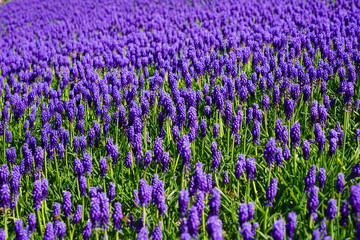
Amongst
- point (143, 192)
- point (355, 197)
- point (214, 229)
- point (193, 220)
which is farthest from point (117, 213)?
point (355, 197)

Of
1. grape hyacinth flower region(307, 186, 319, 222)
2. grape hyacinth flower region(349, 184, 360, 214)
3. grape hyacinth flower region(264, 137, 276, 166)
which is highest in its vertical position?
grape hyacinth flower region(264, 137, 276, 166)

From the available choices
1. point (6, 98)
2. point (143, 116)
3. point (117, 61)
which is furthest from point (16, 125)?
point (117, 61)

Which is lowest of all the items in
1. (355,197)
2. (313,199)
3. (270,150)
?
(313,199)

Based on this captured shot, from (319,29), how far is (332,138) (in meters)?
6.36

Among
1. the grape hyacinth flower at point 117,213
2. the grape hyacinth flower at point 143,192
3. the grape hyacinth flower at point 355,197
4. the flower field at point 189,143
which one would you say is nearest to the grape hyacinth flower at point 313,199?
the flower field at point 189,143

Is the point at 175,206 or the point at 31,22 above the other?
the point at 31,22

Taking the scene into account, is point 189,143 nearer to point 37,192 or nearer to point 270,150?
point 270,150

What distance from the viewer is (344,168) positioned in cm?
418

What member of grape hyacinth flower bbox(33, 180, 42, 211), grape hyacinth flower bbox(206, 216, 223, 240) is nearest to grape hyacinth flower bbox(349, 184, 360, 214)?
grape hyacinth flower bbox(206, 216, 223, 240)

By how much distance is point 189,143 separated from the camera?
451 centimetres

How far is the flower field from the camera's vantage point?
11.1 feet

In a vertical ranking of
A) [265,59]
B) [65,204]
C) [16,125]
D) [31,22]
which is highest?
[31,22]

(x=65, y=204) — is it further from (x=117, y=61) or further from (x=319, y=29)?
(x=319, y=29)

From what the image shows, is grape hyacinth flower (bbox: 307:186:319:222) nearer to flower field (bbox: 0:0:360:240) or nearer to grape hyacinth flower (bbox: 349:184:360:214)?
flower field (bbox: 0:0:360:240)
